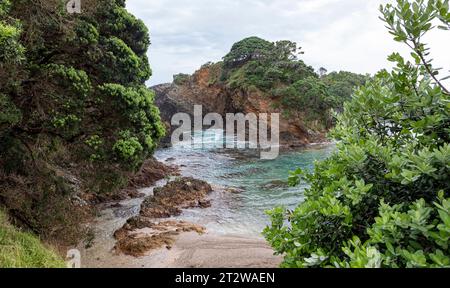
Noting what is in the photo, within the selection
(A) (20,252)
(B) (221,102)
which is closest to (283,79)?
(B) (221,102)

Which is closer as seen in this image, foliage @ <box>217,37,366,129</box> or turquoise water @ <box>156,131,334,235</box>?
turquoise water @ <box>156,131,334,235</box>

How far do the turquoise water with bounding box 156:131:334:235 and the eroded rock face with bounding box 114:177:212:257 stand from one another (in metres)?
0.76

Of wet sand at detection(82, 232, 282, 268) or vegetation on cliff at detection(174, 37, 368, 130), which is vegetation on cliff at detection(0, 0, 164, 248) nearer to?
wet sand at detection(82, 232, 282, 268)

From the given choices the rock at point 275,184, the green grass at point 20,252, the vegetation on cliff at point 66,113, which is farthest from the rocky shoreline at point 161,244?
the rock at point 275,184

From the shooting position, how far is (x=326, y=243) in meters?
2.90

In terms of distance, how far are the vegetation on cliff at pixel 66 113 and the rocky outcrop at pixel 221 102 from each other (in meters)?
29.3

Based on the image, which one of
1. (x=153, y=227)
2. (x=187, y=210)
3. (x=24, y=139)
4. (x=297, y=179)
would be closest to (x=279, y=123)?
(x=187, y=210)

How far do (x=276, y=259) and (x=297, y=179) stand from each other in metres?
6.13

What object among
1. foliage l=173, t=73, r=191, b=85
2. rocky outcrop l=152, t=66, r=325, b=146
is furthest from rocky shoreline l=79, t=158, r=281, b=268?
foliage l=173, t=73, r=191, b=85

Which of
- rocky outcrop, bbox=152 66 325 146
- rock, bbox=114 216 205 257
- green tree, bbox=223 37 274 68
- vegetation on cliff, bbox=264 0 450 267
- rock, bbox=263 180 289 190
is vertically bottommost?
rock, bbox=114 216 205 257

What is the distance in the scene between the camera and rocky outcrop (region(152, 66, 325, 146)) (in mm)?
38188

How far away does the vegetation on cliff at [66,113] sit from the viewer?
341 inches

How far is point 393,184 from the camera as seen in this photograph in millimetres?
2932
